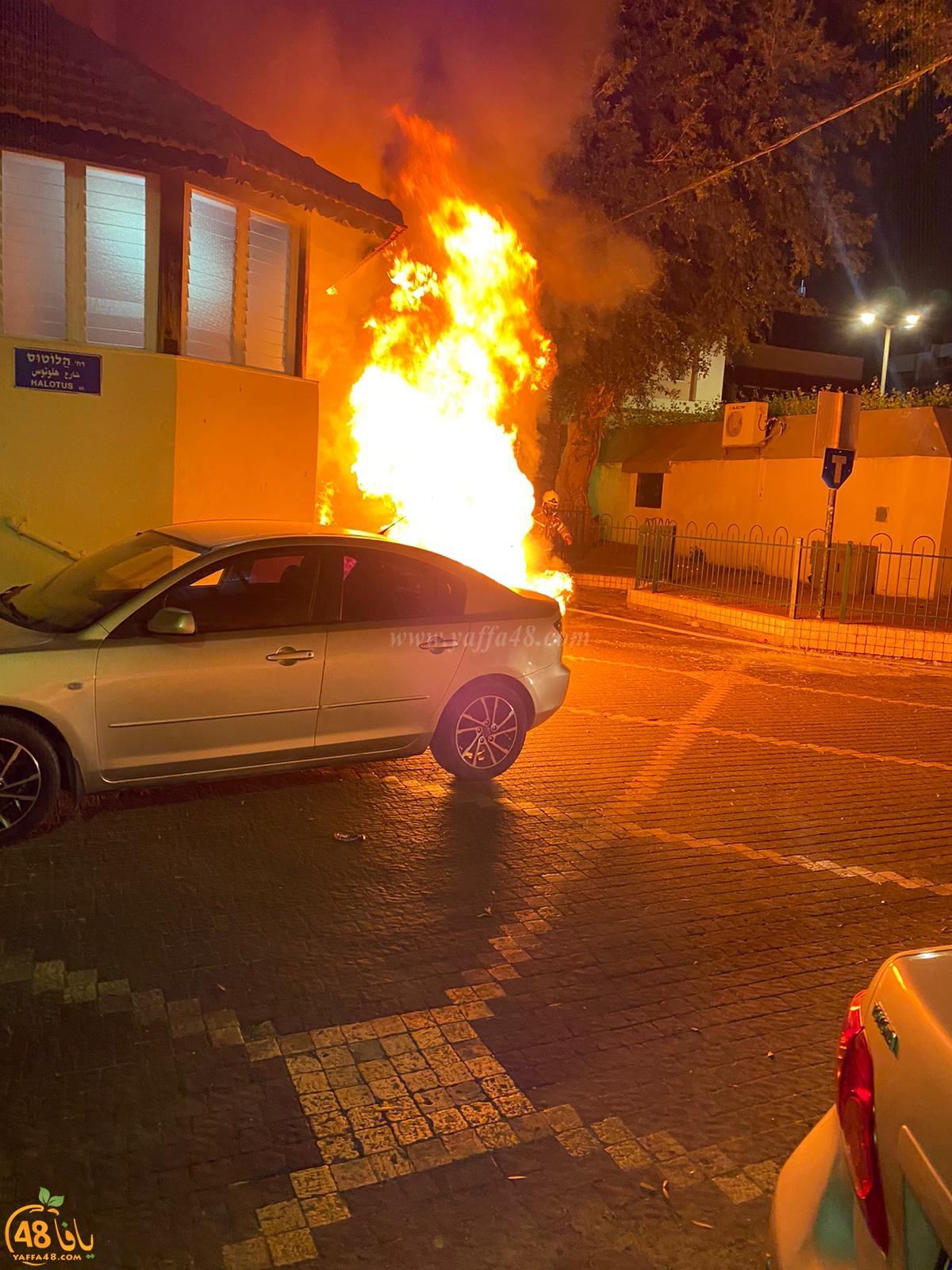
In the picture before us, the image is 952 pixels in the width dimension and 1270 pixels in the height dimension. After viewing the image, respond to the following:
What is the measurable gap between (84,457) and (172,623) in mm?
4905

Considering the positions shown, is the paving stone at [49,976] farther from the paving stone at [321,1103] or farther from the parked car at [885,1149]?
the parked car at [885,1149]

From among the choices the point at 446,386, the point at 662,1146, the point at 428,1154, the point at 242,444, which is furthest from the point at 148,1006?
the point at 446,386

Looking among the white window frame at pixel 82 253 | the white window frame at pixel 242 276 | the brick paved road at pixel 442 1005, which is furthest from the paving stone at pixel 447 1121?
the white window frame at pixel 242 276

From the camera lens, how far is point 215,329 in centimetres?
1020

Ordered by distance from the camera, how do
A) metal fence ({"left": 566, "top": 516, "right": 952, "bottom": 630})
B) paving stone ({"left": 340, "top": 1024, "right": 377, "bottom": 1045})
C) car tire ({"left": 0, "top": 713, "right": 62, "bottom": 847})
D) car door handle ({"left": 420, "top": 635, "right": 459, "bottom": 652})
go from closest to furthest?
1. paving stone ({"left": 340, "top": 1024, "right": 377, "bottom": 1045})
2. car tire ({"left": 0, "top": 713, "right": 62, "bottom": 847})
3. car door handle ({"left": 420, "top": 635, "right": 459, "bottom": 652})
4. metal fence ({"left": 566, "top": 516, "right": 952, "bottom": 630})

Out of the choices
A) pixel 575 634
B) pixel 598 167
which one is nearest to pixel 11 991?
pixel 575 634

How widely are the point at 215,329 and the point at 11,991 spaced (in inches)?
313

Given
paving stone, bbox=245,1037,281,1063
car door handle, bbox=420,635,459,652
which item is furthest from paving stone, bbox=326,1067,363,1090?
car door handle, bbox=420,635,459,652

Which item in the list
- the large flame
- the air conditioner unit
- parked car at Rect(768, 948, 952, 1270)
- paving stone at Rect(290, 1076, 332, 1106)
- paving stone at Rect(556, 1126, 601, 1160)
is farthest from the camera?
the air conditioner unit

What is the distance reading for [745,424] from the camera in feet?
64.3

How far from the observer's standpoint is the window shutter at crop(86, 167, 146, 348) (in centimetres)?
920

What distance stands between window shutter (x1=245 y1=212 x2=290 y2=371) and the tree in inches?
248

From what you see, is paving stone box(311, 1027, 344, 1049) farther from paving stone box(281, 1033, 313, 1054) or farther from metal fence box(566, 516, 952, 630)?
metal fence box(566, 516, 952, 630)

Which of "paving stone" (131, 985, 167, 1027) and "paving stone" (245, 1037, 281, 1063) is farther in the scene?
"paving stone" (131, 985, 167, 1027)
